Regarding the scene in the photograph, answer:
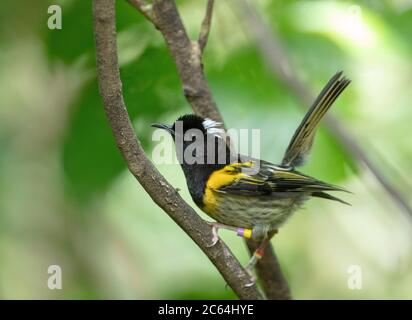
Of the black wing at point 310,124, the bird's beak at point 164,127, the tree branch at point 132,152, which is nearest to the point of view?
the tree branch at point 132,152


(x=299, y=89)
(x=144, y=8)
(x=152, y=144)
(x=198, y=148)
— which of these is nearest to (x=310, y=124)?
(x=198, y=148)

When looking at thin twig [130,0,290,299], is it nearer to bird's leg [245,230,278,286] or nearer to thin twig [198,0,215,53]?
thin twig [198,0,215,53]

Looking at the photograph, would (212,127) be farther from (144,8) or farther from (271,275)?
(271,275)

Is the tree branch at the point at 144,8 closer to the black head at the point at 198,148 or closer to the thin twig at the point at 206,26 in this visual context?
the thin twig at the point at 206,26

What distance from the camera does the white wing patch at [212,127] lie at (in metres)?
Result: 3.75

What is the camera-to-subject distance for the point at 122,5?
13.1ft

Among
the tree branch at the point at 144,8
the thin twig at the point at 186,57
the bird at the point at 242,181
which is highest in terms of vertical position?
the tree branch at the point at 144,8

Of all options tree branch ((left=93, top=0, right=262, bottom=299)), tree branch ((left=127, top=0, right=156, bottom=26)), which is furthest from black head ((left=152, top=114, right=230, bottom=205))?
tree branch ((left=93, top=0, right=262, bottom=299))

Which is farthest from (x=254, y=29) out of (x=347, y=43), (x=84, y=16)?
(x=84, y=16)

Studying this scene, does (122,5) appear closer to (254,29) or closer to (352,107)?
(352,107)

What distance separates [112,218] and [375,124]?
2.09m

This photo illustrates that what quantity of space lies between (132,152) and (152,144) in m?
1.36

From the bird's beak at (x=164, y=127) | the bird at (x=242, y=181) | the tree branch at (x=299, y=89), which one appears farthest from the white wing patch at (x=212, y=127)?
the tree branch at (x=299, y=89)

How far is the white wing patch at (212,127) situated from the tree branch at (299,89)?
156 centimetres
